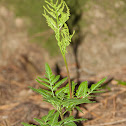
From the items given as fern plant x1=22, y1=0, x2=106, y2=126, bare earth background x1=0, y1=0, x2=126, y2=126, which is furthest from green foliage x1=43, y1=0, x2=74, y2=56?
bare earth background x1=0, y1=0, x2=126, y2=126

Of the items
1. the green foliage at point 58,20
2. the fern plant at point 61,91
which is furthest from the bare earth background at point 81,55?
the green foliage at point 58,20

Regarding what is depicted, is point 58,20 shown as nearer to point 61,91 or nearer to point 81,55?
point 61,91

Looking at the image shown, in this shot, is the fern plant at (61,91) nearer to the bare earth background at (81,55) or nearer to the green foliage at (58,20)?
the green foliage at (58,20)

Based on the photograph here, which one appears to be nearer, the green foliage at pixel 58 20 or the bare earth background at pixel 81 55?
the green foliage at pixel 58 20

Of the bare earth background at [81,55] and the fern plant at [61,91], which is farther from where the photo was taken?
the bare earth background at [81,55]

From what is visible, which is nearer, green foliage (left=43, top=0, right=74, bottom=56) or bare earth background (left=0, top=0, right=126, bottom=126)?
green foliage (left=43, top=0, right=74, bottom=56)

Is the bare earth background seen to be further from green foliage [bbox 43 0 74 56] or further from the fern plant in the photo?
green foliage [bbox 43 0 74 56]

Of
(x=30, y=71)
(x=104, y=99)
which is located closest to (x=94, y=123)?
(x=104, y=99)

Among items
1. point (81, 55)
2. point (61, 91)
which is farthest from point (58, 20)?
point (81, 55)
